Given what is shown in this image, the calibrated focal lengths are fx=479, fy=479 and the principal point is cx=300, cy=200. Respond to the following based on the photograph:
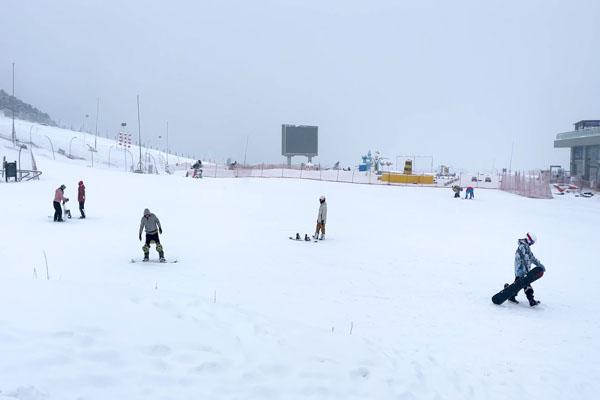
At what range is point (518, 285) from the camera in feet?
38.7

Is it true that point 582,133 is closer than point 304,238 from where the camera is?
No

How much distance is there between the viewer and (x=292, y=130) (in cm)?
7875

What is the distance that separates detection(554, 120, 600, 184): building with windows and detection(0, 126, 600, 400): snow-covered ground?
172ft

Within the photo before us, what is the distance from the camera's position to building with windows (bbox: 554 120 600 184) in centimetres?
6838

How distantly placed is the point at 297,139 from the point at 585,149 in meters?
43.8

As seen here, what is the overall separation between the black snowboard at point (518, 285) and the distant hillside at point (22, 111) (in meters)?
129

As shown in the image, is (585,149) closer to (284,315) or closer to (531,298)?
(531,298)

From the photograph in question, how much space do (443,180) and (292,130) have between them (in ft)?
98.8

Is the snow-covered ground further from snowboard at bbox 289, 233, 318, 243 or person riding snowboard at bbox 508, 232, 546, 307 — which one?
snowboard at bbox 289, 233, 318, 243

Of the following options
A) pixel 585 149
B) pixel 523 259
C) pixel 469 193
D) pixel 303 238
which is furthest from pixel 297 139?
pixel 523 259

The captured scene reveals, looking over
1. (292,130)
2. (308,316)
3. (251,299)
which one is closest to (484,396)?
(308,316)

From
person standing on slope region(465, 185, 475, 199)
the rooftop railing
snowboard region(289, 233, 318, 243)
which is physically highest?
the rooftop railing

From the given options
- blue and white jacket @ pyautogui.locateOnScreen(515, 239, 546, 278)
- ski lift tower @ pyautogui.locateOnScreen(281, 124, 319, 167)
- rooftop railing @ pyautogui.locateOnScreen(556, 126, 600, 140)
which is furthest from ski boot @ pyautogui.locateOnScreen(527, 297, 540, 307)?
ski lift tower @ pyautogui.locateOnScreen(281, 124, 319, 167)

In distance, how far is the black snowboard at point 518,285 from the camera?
11695mm
